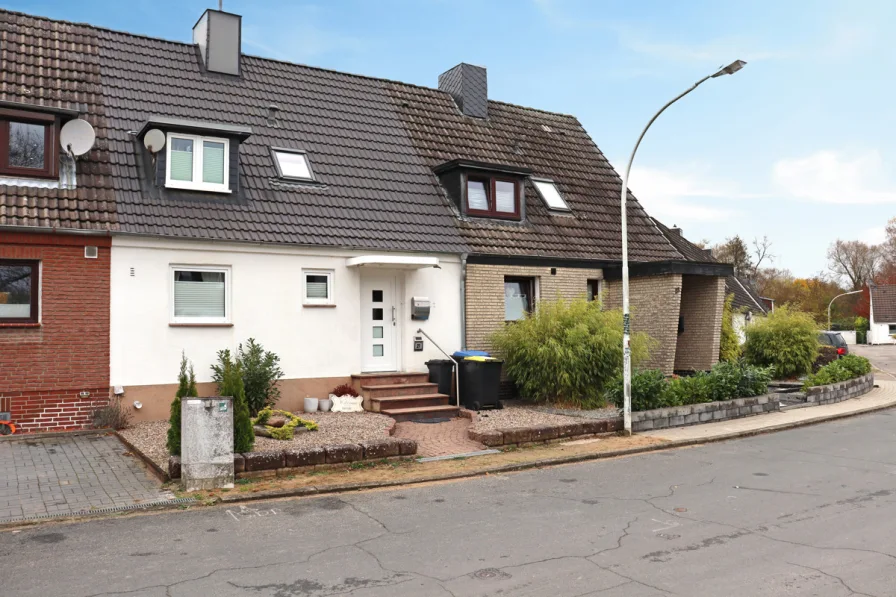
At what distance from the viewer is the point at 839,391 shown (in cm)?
1864

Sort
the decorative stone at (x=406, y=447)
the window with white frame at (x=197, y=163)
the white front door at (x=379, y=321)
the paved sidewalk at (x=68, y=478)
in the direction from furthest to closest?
the white front door at (x=379, y=321)
the window with white frame at (x=197, y=163)
the decorative stone at (x=406, y=447)
the paved sidewalk at (x=68, y=478)

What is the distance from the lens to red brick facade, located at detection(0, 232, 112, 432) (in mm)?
12258

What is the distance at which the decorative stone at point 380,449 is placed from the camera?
1043cm

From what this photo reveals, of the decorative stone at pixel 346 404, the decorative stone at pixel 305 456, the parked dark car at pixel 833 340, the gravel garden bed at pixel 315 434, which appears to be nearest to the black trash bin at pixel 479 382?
the gravel garden bed at pixel 315 434

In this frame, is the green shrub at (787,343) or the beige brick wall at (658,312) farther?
the green shrub at (787,343)

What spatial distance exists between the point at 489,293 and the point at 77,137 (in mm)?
8884

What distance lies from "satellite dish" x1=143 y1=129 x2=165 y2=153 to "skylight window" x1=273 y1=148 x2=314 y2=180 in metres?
2.57

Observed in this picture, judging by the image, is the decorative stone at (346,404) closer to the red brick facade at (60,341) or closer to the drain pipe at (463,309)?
the drain pipe at (463,309)

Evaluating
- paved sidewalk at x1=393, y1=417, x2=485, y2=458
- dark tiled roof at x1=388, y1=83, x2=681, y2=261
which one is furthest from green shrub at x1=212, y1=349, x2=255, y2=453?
dark tiled roof at x1=388, y1=83, x2=681, y2=261

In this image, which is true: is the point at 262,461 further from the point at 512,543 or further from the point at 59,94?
the point at 59,94

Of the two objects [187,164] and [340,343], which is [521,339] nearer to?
[340,343]

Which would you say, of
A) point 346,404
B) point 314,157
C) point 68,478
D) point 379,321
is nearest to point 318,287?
point 379,321

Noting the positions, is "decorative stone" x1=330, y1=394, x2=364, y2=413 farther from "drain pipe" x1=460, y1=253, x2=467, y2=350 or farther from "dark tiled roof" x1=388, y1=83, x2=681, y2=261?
"dark tiled roof" x1=388, y1=83, x2=681, y2=261

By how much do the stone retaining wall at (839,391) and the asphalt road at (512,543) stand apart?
321 inches
